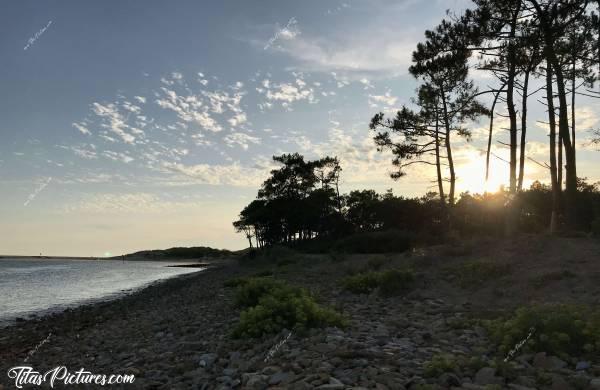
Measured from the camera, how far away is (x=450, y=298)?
41.5 ft

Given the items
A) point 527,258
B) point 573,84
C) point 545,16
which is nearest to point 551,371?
point 527,258

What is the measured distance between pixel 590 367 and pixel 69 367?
30.3ft

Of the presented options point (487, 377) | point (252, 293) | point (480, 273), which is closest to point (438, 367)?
point (487, 377)

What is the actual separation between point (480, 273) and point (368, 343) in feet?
25.1

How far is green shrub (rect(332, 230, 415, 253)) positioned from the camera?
110 feet

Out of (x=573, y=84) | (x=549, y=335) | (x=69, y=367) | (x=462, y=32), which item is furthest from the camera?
(x=573, y=84)

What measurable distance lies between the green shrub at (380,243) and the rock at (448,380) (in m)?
26.6

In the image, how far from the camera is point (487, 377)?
585 cm

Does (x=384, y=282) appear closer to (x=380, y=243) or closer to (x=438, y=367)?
(x=438, y=367)

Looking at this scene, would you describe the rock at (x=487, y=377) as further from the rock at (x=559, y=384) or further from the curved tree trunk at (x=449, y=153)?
the curved tree trunk at (x=449, y=153)

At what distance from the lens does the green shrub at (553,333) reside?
265 inches

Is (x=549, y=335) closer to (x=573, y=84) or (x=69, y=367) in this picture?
(x=69, y=367)

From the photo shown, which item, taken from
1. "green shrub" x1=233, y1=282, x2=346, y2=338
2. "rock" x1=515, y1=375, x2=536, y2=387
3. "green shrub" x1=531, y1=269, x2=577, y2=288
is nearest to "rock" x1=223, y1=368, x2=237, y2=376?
"green shrub" x1=233, y1=282, x2=346, y2=338

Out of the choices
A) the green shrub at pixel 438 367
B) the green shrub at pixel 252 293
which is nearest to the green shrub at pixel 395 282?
the green shrub at pixel 252 293
